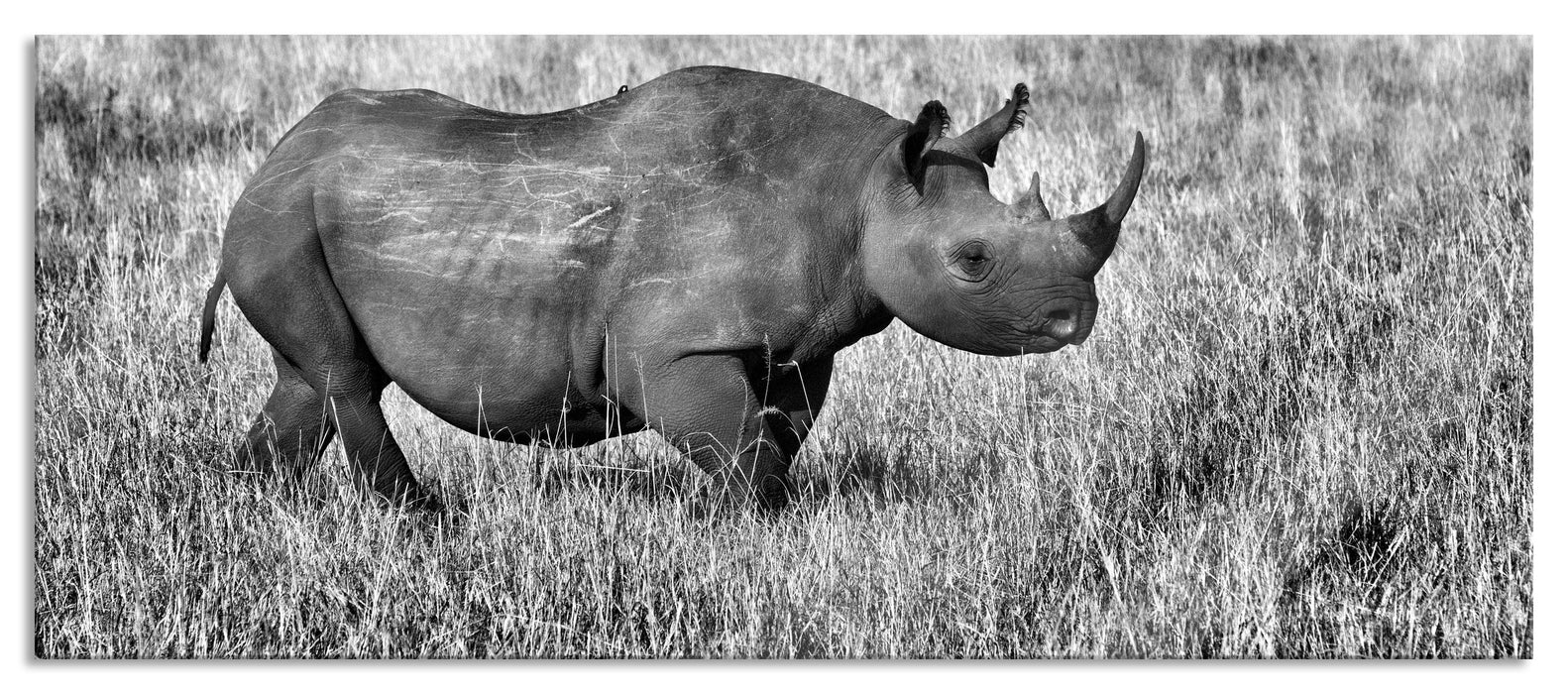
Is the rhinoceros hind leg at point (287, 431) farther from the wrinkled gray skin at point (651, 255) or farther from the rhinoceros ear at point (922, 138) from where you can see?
the rhinoceros ear at point (922, 138)

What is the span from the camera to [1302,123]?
795 cm

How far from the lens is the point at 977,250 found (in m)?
4.84

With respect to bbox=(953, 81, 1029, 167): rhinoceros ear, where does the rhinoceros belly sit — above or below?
below

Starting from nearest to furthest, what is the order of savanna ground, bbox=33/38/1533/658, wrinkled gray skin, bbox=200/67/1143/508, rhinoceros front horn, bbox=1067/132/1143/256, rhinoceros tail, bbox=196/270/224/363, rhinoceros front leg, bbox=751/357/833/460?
rhinoceros front horn, bbox=1067/132/1143/256 < wrinkled gray skin, bbox=200/67/1143/508 < savanna ground, bbox=33/38/1533/658 < rhinoceros front leg, bbox=751/357/833/460 < rhinoceros tail, bbox=196/270/224/363

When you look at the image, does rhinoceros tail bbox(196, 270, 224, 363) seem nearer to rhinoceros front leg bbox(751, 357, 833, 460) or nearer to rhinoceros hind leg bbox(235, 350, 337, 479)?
rhinoceros hind leg bbox(235, 350, 337, 479)

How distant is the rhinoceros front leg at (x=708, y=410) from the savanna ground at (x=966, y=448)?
0.76 ft

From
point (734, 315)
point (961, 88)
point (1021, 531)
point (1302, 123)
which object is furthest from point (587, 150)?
point (1302, 123)

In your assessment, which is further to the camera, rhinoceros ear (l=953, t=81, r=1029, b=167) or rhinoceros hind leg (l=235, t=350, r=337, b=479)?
rhinoceros hind leg (l=235, t=350, r=337, b=479)

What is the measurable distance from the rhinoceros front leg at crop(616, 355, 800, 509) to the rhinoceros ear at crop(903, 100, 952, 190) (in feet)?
2.17

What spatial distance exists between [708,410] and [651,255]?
1.39 ft

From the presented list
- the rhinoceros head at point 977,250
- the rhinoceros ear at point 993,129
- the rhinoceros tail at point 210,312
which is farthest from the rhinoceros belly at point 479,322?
the rhinoceros ear at point 993,129

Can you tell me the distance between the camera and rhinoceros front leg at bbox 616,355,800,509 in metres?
4.91

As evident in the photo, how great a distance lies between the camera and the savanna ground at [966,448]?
5.02m

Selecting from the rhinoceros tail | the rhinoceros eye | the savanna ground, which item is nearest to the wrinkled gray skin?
the rhinoceros eye
